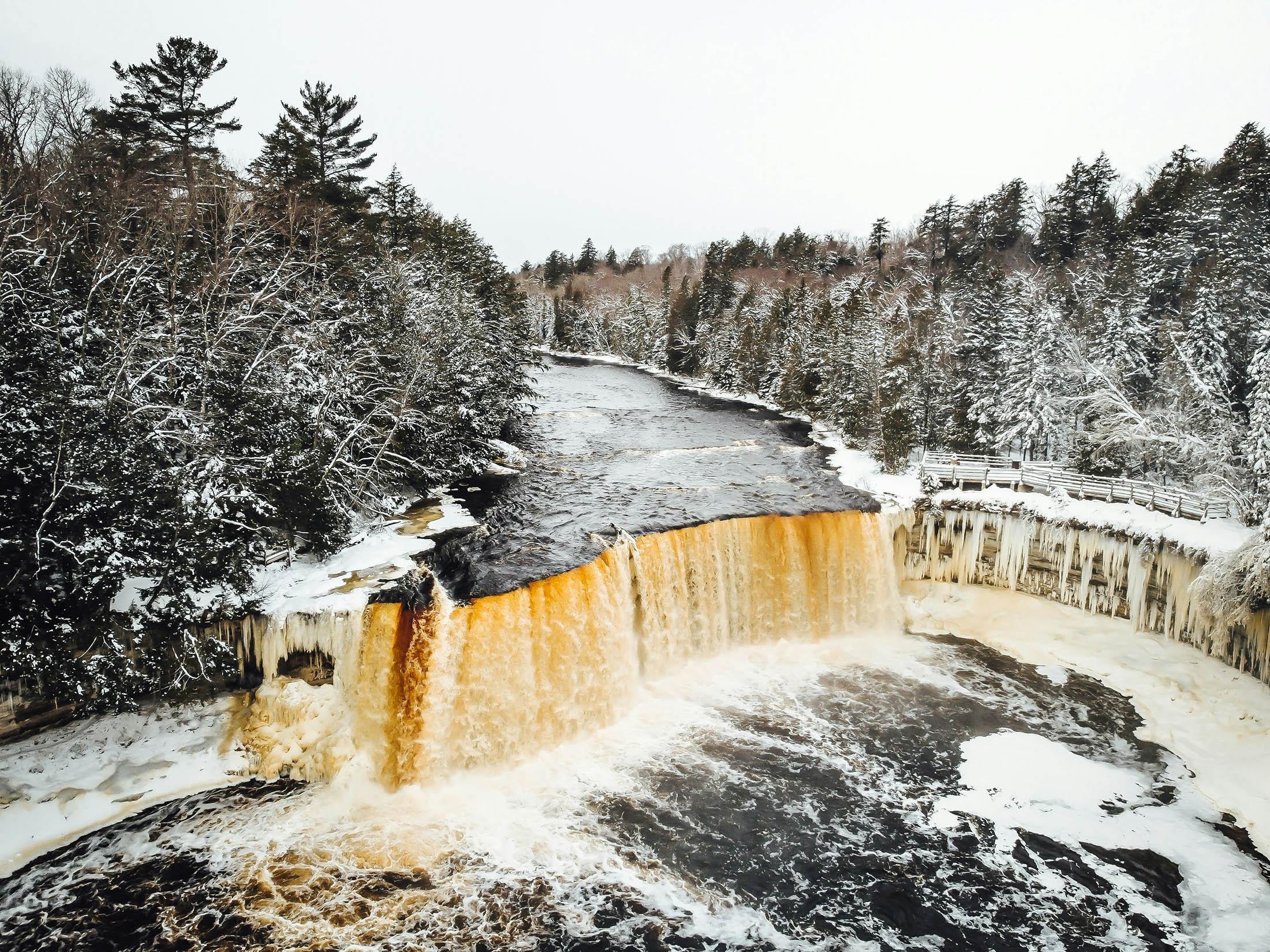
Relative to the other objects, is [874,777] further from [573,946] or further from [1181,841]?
[573,946]

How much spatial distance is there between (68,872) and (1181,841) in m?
15.8

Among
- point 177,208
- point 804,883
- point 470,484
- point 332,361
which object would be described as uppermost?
point 177,208

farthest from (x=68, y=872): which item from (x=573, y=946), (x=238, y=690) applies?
(x=573, y=946)

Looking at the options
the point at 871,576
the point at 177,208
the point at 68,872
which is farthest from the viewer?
the point at 871,576

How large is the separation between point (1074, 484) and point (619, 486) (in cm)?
1283

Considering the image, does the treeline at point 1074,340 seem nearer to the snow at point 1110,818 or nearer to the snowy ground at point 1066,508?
the snowy ground at point 1066,508

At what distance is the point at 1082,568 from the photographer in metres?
16.8

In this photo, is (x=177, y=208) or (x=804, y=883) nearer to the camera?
(x=804, y=883)

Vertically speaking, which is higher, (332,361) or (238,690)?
(332,361)

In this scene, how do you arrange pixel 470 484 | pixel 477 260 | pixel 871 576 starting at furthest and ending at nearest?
pixel 477 260, pixel 470 484, pixel 871 576

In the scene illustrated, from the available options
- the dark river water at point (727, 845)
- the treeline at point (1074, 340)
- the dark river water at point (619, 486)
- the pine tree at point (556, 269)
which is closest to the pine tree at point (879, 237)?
the treeline at point (1074, 340)

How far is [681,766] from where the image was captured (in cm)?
1156

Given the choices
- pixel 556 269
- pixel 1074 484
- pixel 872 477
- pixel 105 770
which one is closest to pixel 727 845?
pixel 105 770

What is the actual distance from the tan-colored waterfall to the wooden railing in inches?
192
